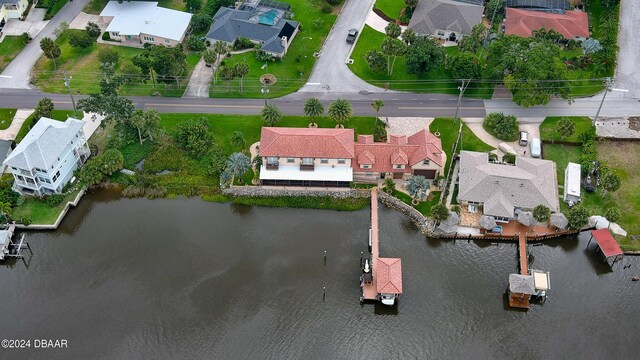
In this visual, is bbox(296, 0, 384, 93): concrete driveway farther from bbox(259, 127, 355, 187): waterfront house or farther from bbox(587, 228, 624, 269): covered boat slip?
bbox(587, 228, 624, 269): covered boat slip

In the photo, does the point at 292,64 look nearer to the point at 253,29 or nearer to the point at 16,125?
the point at 253,29

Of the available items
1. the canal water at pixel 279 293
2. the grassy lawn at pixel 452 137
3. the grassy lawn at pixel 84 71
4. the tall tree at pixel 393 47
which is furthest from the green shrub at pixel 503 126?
the grassy lawn at pixel 84 71

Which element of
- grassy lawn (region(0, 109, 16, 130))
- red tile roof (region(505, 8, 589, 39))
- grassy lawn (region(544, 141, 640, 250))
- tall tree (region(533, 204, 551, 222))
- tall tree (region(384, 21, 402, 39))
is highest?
tall tree (region(384, 21, 402, 39))

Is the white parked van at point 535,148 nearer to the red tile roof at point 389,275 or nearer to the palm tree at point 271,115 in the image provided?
the red tile roof at point 389,275

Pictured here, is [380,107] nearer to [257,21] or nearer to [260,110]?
[260,110]

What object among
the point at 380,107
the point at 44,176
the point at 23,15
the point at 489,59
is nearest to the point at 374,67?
the point at 380,107

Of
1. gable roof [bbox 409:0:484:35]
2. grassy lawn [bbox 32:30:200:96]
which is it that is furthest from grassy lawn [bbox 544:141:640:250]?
grassy lawn [bbox 32:30:200:96]

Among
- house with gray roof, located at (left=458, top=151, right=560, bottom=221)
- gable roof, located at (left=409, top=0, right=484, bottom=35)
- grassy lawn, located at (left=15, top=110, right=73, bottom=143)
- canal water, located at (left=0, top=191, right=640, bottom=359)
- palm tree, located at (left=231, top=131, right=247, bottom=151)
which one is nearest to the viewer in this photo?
canal water, located at (left=0, top=191, right=640, bottom=359)

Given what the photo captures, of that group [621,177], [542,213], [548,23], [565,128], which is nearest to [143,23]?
[548,23]
